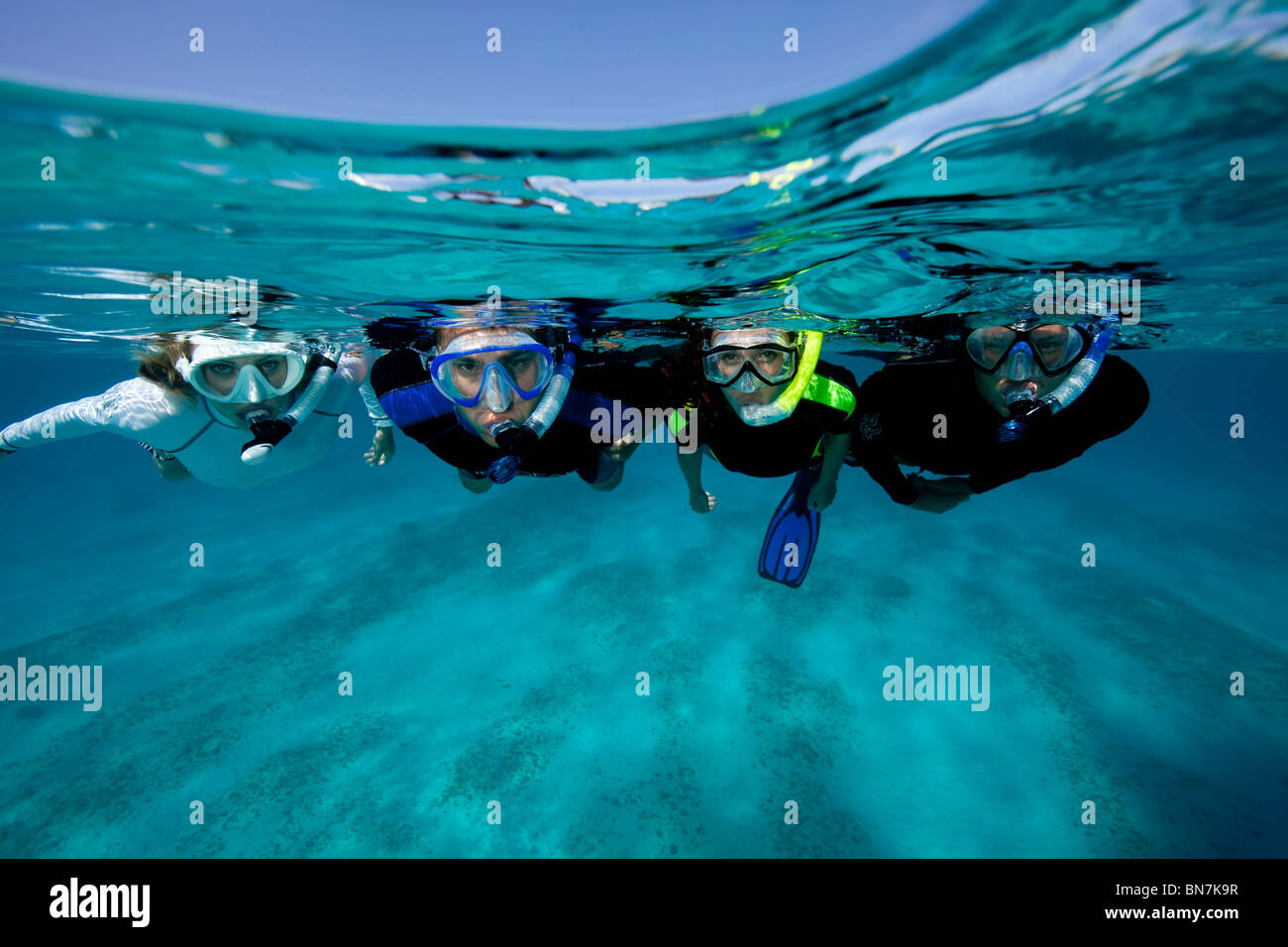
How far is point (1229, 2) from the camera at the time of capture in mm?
2580

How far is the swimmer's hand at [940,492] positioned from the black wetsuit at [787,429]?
121 cm

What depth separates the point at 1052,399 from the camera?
16.1 ft

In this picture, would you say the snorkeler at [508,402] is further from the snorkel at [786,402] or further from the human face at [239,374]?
the snorkel at [786,402]

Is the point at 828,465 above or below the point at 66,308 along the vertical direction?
below

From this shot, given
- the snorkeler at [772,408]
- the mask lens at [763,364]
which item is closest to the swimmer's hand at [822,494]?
the snorkeler at [772,408]

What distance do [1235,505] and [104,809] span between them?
39.5 metres

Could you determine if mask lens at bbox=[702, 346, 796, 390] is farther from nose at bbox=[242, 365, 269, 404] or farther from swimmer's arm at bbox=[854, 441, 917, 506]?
nose at bbox=[242, 365, 269, 404]

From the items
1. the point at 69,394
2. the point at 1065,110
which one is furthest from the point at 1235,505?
the point at 69,394

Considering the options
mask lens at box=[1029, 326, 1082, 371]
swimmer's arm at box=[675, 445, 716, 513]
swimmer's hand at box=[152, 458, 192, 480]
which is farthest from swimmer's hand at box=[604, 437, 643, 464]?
swimmer's hand at box=[152, 458, 192, 480]

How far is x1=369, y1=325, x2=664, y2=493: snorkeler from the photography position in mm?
4957

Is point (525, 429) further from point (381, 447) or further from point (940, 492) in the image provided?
point (940, 492)

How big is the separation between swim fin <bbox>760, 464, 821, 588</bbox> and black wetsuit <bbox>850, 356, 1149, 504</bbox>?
1.96 metres

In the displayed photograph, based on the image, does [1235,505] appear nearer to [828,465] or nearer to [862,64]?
[828,465]
